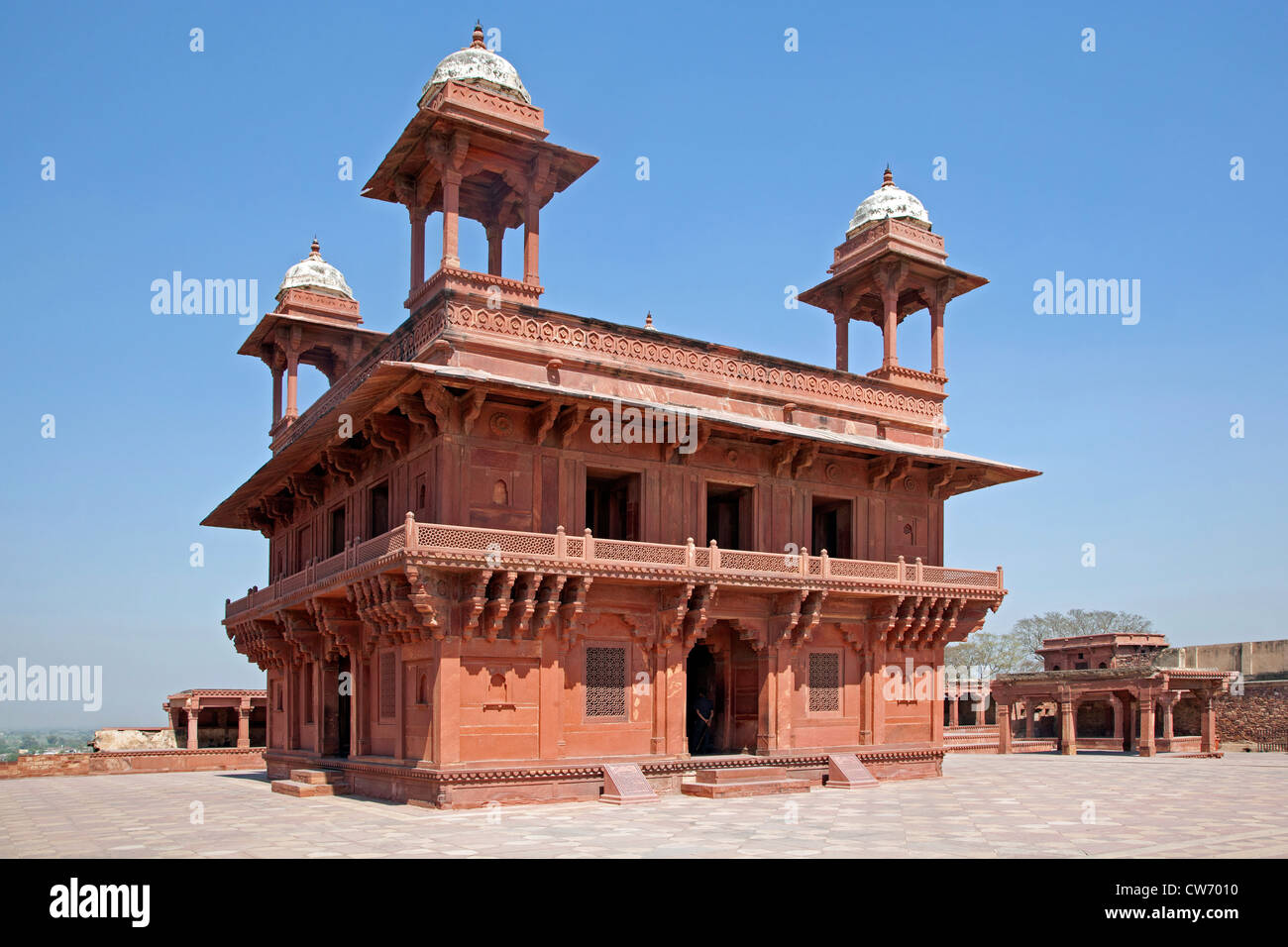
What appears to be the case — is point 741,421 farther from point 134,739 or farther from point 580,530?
point 134,739

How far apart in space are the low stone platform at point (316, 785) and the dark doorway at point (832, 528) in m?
10.7

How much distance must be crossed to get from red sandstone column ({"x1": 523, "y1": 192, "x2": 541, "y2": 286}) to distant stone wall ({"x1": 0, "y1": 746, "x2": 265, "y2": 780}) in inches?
732

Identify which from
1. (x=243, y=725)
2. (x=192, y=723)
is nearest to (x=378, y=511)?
(x=243, y=725)

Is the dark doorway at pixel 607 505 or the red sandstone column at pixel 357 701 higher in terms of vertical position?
the dark doorway at pixel 607 505

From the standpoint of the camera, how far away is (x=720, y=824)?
50.3 ft

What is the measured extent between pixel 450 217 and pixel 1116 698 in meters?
26.2

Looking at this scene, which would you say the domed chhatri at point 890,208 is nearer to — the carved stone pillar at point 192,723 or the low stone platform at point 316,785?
the low stone platform at point 316,785

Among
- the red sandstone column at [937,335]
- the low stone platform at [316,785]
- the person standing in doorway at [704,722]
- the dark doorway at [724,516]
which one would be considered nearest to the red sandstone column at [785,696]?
the person standing in doorway at [704,722]

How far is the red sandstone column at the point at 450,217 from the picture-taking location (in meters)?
20.4

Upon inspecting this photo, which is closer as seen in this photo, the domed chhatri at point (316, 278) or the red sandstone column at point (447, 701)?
the red sandstone column at point (447, 701)

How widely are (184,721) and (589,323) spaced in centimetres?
2747
